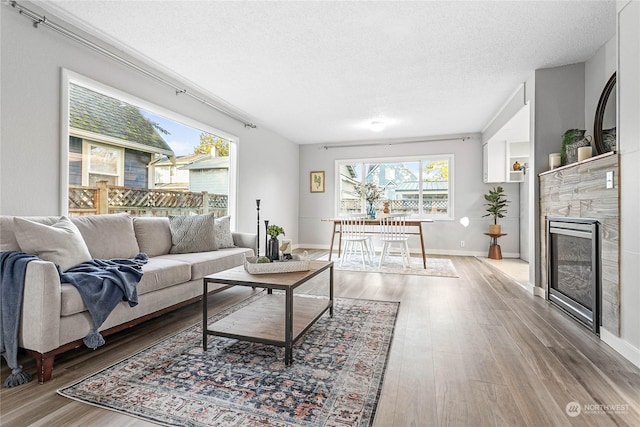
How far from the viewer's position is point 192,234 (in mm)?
3469

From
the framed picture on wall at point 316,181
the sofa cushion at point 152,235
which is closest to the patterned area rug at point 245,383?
the sofa cushion at point 152,235

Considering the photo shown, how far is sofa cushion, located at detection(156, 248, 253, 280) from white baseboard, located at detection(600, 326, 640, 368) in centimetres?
316

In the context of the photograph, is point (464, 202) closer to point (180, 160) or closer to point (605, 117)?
point (605, 117)

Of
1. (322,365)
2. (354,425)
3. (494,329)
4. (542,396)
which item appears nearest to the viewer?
(354,425)

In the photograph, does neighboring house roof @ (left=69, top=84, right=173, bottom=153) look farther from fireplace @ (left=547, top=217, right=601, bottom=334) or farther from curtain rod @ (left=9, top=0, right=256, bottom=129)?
fireplace @ (left=547, top=217, right=601, bottom=334)

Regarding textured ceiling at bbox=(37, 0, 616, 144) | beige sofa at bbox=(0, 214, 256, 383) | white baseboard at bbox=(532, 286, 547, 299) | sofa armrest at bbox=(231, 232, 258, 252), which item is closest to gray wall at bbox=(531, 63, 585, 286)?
white baseboard at bbox=(532, 286, 547, 299)

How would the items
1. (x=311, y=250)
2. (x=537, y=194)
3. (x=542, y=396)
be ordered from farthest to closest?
(x=311, y=250) < (x=537, y=194) < (x=542, y=396)

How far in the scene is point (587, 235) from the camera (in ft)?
8.34

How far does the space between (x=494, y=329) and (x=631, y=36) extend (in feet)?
7.09

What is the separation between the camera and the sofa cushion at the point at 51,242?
1990 mm

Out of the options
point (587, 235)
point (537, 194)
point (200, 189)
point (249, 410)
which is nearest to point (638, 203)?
point (587, 235)

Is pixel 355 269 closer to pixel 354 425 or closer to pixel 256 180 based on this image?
pixel 256 180

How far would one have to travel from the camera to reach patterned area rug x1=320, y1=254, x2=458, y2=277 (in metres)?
4.70

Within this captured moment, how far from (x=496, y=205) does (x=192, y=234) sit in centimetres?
534
